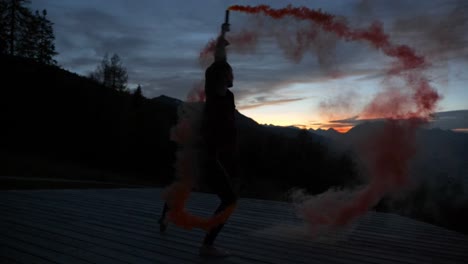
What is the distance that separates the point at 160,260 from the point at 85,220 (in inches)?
98.3

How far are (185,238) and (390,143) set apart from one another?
10.4 ft

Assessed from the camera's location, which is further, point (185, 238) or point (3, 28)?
point (3, 28)

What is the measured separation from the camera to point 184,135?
5.04 metres

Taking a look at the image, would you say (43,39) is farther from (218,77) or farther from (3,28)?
(218,77)

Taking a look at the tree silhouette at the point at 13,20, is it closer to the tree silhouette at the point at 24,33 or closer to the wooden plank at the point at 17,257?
the tree silhouette at the point at 24,33

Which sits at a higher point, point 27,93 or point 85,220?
point 27,93

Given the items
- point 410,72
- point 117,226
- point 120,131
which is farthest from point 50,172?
point 410,72

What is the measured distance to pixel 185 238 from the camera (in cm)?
525

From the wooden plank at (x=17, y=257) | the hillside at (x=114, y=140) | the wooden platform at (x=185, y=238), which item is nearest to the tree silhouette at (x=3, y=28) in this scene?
the hillside at (x=114, y=140)

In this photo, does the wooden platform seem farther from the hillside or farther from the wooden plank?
the hillside

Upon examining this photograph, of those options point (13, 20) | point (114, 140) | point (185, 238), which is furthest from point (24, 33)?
point (185, 238)

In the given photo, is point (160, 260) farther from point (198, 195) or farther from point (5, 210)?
point (198, 195)

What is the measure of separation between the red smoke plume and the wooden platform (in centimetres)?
38

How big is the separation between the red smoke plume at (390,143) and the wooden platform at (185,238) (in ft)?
1.26
